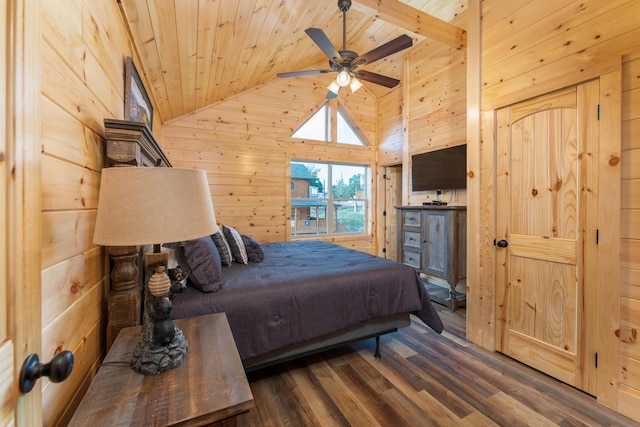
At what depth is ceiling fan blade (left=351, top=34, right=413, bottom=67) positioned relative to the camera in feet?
7.94

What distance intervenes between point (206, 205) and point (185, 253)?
972 mm

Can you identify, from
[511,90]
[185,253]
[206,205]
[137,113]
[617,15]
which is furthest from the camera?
[511,90]

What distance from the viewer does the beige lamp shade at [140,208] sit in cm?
83

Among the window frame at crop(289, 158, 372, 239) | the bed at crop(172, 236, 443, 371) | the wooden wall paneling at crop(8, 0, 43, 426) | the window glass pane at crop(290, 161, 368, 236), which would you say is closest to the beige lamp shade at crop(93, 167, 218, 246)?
the wooden wall paneling at crop(8, 0, 43, 426)

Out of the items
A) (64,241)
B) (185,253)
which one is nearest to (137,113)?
(185,253)

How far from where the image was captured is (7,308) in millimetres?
481

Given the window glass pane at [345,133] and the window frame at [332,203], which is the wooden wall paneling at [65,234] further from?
the window glass pane at [345,133]

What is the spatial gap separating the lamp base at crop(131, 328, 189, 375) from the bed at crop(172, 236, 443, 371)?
58 cm

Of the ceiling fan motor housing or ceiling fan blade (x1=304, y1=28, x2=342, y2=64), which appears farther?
the ceiling fan motor housing

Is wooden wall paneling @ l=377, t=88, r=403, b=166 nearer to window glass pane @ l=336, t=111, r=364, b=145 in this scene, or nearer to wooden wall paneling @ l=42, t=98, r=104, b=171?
window glass pane @ l=336, t=111, r=364, b=145

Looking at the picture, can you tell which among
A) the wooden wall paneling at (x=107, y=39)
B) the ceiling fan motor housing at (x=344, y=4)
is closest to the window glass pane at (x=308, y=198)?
the ceiling fan motor housing at (x=344, y=4)

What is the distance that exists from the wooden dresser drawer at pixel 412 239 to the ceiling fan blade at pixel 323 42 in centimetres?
242

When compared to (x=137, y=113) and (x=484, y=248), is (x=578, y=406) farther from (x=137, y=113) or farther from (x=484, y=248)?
A: (x=137, y=113)

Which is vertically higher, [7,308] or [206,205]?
[206,205]
